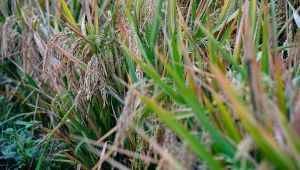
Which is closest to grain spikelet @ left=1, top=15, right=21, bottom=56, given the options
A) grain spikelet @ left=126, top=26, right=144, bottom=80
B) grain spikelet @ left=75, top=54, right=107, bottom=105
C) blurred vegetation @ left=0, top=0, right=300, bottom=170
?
blurred vegetation @ left=0, top=0, right=300, bottom=170

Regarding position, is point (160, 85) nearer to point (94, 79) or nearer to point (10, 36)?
point (94, 79)

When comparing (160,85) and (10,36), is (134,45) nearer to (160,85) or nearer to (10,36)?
(160,85)

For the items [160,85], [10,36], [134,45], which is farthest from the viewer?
[10,36]

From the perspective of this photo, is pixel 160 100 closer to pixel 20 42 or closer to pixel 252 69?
pixel 252 69

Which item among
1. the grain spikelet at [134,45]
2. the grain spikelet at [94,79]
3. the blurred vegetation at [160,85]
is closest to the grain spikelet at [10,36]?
the blurred vegetation at [160,85]

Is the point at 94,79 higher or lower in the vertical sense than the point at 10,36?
lower

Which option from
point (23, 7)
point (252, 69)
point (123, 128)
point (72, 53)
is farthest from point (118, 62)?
point (23, 7)

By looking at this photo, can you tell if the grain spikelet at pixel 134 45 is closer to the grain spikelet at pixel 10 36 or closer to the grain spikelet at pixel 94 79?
the grain spikelet at pixel 94 79

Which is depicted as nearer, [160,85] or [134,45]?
[160,85]

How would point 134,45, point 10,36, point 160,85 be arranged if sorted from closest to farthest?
point 160,85 → point 134,45 → point 10,36

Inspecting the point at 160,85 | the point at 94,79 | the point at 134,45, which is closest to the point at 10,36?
the point at 94,79
